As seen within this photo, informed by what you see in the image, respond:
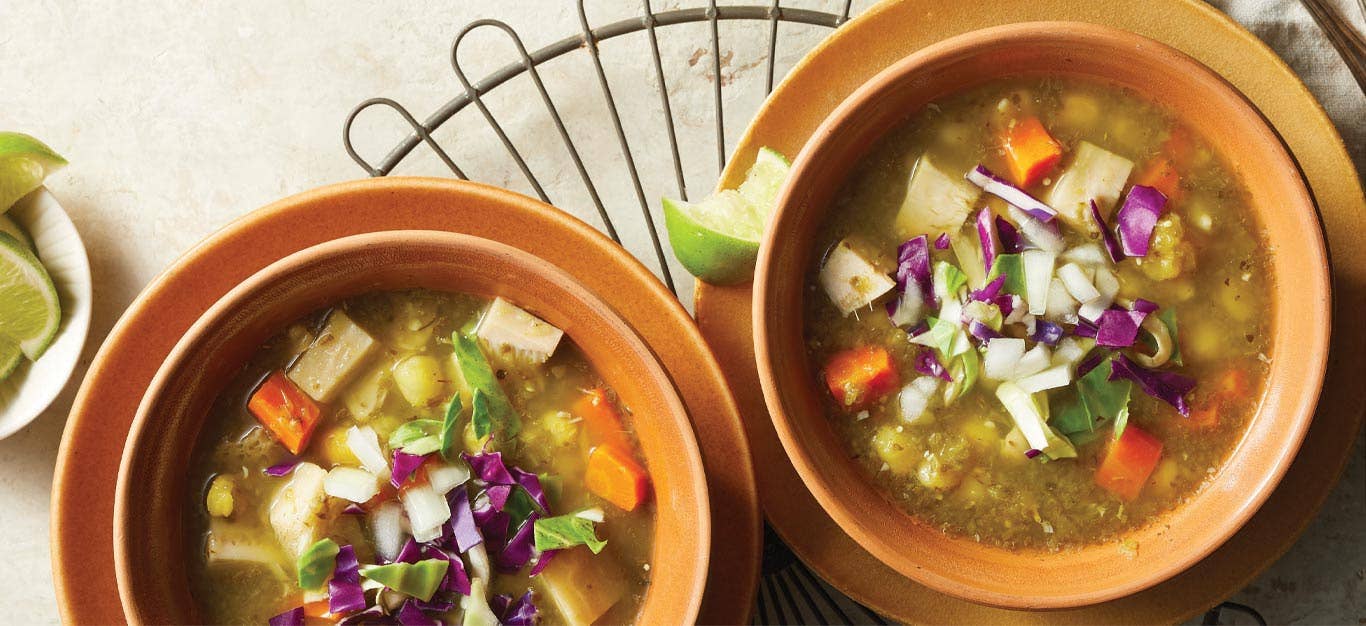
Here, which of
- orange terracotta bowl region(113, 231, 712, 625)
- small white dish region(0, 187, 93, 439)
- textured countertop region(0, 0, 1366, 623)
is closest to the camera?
orange terracotta bowl region(113, 231, 712, 625)

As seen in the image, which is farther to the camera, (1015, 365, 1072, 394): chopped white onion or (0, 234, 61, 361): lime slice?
(0, 234, 61, 361): lime slice

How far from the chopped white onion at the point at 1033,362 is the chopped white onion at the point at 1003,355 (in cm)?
1

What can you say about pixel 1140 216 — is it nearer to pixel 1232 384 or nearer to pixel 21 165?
pixel 1232 384

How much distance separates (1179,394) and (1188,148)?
554 mm

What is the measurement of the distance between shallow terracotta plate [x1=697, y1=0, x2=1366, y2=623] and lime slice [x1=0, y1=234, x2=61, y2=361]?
1.78 m

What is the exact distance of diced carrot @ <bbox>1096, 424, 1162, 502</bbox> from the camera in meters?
2.34

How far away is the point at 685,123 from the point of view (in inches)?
116

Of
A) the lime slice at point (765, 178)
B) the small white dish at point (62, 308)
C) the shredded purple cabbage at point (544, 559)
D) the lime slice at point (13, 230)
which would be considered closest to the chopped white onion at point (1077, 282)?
the lime slice at point (765, 178)

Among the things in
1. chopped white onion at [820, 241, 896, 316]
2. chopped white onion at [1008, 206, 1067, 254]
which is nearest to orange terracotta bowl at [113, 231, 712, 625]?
chopped white onion at [820, 241, 896, 316]

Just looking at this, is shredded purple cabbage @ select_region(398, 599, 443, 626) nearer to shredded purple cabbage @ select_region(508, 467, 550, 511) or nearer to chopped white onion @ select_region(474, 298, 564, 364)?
shredded purple cabbage @ select_region(508, 467, 550, 511)

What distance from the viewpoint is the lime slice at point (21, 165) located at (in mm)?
2684

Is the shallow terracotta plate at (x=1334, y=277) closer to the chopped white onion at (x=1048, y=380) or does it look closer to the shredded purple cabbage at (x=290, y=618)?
the chopped white onion at (x=1048, y=380)

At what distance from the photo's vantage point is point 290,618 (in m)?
2.33

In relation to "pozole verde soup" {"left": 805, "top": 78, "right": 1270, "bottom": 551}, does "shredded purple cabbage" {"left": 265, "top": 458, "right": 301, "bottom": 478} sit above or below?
above
